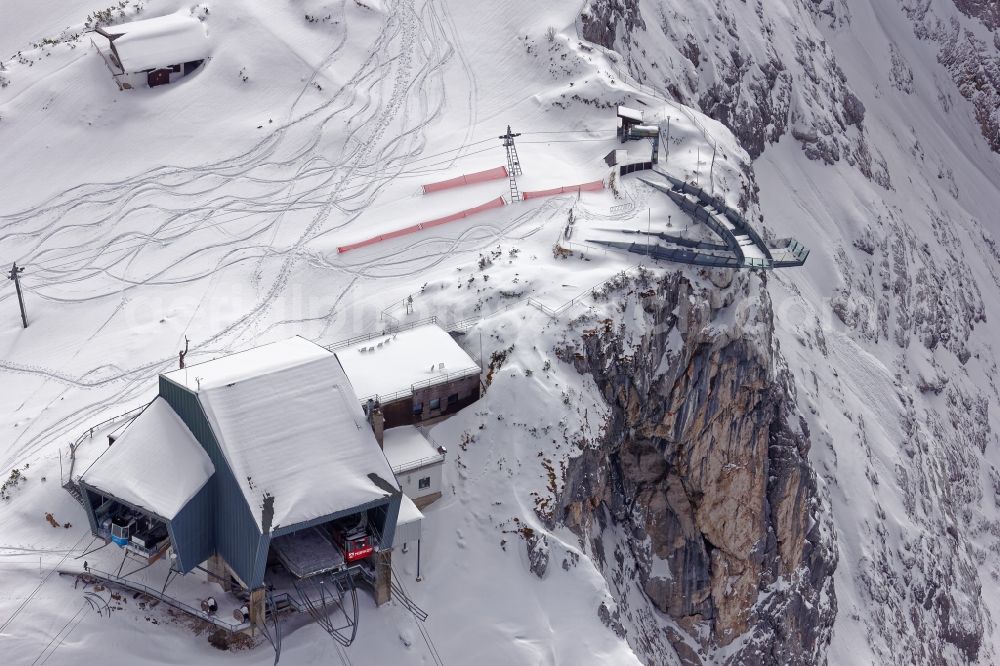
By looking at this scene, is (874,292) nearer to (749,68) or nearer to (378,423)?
(749,68)

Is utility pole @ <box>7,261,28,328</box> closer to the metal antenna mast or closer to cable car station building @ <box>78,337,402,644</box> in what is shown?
cable car station building @ <box>78,337,402,644</box>

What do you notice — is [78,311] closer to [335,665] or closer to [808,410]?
[335,665]

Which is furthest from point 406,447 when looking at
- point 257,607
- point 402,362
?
point 257,607

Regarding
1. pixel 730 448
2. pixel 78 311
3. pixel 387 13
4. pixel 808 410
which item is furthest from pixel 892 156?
pixel 78 311

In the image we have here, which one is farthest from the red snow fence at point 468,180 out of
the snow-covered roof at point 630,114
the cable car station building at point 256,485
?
the cable car station building at point 256,485

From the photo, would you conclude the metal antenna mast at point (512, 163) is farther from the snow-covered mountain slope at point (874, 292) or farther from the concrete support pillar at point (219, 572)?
the concrete support pillar at point (219, 572)

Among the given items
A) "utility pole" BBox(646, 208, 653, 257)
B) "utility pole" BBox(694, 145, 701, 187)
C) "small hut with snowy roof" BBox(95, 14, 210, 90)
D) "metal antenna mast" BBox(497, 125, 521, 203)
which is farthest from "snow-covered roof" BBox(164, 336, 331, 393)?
"small hut with snowy roof" BBox(95, 14, 210, 90)
